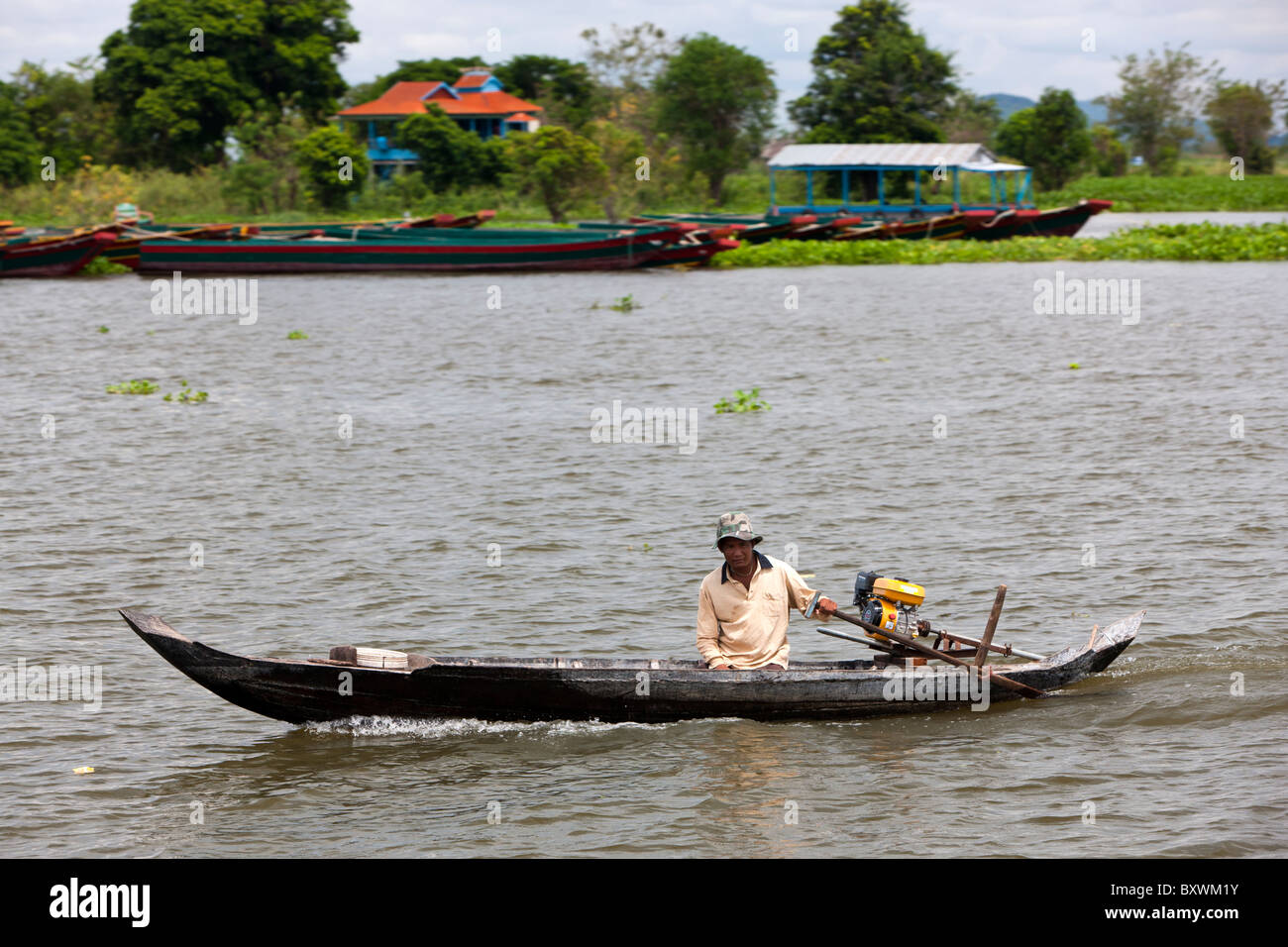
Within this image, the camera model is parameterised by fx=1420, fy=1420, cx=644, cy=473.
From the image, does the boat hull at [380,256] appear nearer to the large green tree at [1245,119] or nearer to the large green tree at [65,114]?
the large green tree at [65,114]

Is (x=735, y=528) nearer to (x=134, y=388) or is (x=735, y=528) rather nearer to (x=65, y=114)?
(x=134, y=388)

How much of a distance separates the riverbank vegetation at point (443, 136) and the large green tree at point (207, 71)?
0.09 meters

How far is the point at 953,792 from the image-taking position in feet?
26.2

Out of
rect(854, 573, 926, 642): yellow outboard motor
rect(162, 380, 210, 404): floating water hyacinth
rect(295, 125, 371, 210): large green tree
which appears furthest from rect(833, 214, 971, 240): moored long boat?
rect(854, 573, 926, 642): yellow outboard motor

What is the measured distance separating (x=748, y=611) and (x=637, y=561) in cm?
428

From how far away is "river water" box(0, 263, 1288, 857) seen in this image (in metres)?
7.89

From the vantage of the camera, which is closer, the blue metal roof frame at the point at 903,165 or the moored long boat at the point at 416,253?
the moored long boat at the point at 416,253

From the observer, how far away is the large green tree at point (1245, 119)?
70.0 meters

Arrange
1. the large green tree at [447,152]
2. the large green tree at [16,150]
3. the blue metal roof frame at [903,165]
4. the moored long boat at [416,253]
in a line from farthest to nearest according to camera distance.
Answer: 1. the large green tree at [16,150]
2. the large green tree at [447,152]
3. the blue metal roof frame at [903,165]
4. the moored long boat at [416,253]

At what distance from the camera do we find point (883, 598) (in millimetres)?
8656

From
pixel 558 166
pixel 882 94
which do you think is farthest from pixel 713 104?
pixel 558 166

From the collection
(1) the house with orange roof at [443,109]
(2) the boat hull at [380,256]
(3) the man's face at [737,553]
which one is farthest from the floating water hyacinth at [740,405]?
(1) the house with orange roof at [443,109]

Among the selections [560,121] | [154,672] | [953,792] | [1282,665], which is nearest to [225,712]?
[154,672]
